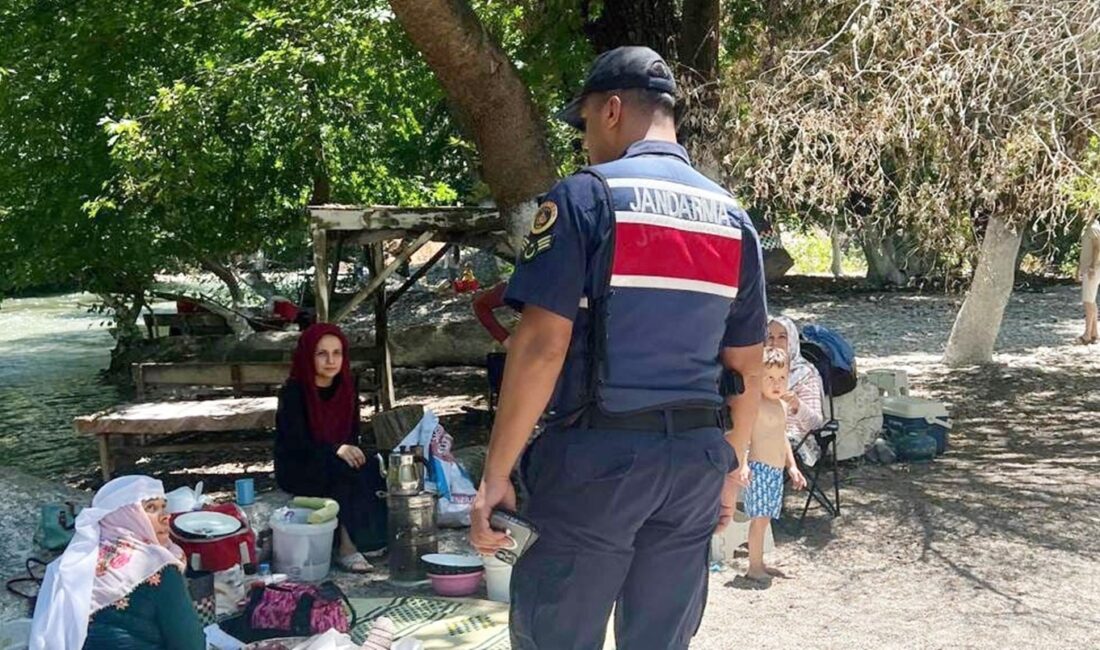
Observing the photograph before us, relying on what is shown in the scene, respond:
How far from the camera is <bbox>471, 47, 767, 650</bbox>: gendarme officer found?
9.12ft

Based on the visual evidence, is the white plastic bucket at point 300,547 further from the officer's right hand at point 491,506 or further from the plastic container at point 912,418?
the plastic container at point 912,418

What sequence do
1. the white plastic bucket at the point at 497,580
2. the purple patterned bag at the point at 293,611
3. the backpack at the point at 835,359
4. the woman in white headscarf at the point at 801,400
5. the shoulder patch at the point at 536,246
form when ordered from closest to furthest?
the shoulder patch at the point at 536,246
the purple patterned bag at the point at 293,611
the white plastic bucket at the point at 497,580
the woman in white headscarf at the point at 801,400
the backpack at the point at 835,359

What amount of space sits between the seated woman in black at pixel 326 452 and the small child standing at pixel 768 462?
2053 millimetres

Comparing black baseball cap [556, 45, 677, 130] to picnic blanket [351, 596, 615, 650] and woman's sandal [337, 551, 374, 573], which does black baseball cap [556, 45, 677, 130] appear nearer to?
picnic blanket [351, 596, 615, 650]

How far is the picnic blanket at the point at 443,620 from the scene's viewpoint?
505 cm

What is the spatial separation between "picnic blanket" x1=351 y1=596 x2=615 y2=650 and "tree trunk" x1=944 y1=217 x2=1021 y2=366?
25.8 feet

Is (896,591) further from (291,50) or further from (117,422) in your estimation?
(291,50)

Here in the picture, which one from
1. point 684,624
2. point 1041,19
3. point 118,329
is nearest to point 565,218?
point 684,624

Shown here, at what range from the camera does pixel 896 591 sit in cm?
571

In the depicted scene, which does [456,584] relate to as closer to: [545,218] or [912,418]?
[545,218]

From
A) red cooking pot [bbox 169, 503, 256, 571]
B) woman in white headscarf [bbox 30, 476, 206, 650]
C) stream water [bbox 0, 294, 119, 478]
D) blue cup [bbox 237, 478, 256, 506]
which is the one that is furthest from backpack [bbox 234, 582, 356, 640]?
stream water [bbox 0, 294, 119, 478]

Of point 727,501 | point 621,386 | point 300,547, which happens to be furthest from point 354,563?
point 621,386

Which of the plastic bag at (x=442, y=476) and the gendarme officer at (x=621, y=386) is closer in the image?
the gendarme officer at (x=621, y=386)

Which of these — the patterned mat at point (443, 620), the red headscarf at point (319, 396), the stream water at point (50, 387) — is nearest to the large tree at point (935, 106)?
the red headscarf at point (319, 396)
